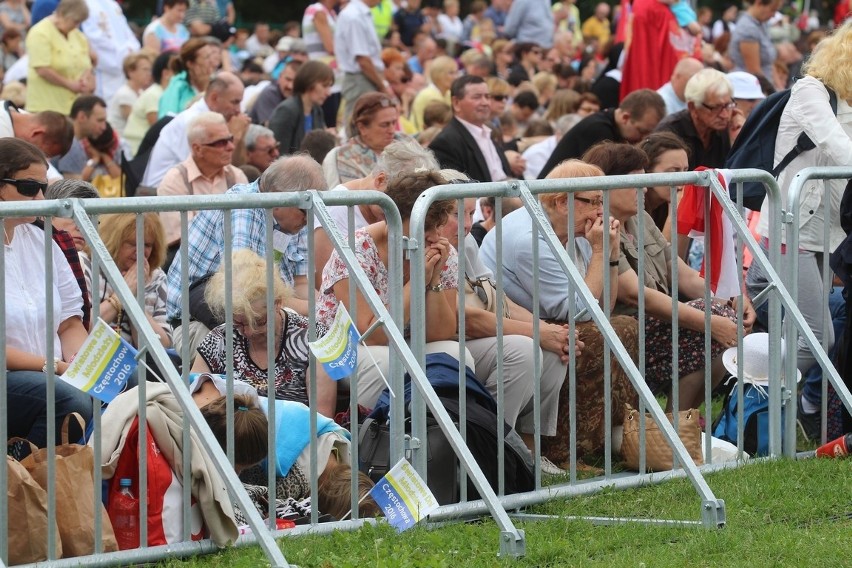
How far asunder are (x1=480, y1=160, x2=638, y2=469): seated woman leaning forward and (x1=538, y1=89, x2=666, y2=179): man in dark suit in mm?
3533

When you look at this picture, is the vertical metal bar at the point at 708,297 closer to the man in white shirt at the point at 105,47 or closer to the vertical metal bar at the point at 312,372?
the vertical metal bar at the point at 312,372

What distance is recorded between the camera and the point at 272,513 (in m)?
4.89

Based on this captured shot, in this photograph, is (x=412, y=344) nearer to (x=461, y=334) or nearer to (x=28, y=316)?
(x=461, y=334)

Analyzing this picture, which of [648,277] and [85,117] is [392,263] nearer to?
[648,277]

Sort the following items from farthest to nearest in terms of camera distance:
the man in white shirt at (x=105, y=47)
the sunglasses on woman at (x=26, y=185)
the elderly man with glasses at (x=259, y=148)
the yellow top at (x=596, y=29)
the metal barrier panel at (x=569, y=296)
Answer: the yellow top at (x=596, y=29) → the man in white shirt at (x=105, y=47) → the elderly man with glasses at (x=259, y=148) → the sunglasses on woman at (x=26, y=185) → the metal barrier panel at (x=569, y=296)

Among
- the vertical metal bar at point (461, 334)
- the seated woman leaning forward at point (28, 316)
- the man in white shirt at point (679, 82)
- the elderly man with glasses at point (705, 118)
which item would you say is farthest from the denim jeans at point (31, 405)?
the man in white shirt at point (679, 82)

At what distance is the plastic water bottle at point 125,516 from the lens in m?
4.66

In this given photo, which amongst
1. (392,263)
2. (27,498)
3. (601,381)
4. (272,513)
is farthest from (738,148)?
(27,498)

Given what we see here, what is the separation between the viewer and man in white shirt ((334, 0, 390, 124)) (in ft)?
46.2

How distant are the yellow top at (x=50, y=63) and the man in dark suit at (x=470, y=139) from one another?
15.3ft

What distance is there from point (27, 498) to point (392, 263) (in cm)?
157

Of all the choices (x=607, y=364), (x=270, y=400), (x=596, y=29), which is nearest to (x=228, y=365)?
(x=270, y=400)

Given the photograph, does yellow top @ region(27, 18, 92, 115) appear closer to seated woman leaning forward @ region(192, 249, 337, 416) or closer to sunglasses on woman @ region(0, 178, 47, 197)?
seated woman leaning forward @ region(192, 249, 337, 416)

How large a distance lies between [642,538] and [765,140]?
Result: 125 inches
